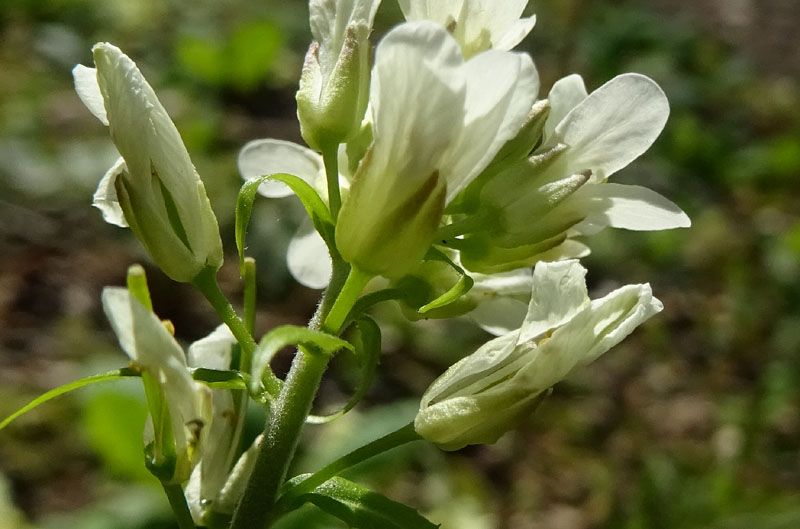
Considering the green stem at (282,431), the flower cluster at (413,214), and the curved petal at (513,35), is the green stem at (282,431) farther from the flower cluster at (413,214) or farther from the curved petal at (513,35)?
the curved petal at (513,35)

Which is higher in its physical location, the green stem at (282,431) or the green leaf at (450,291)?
the green leaf at (450,291)

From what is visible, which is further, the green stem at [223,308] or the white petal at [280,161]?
the white petal at [280,161]

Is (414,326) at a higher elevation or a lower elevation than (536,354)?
lower

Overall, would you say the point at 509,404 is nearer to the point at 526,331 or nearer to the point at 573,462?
the point at 526,331

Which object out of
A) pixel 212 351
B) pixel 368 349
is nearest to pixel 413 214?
pixel 368 349

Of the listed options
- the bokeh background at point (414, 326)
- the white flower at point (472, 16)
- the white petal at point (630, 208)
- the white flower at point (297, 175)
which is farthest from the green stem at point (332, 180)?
the bokeh background at point (414, 326)

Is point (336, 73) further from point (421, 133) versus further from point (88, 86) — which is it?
point (88, 86)

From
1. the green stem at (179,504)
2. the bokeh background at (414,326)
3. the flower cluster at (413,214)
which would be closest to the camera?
the flower cluster at (413,214)
